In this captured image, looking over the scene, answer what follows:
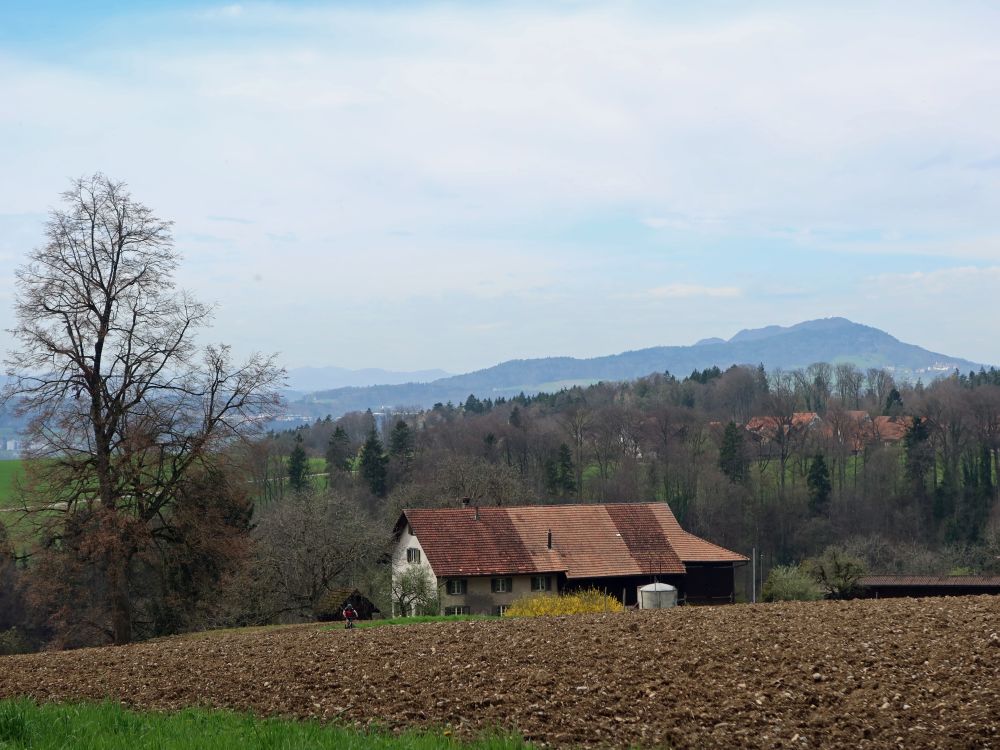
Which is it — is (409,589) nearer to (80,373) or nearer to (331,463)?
(80,373)

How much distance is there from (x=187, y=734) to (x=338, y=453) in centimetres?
10341

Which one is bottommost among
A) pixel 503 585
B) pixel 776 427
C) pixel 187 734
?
pixel 503 585

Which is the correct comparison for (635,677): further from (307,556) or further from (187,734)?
(307,556)

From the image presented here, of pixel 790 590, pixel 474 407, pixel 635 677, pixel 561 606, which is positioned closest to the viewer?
pixel 635 677

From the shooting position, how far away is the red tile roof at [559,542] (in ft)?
151

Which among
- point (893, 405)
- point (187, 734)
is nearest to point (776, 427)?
point (893, 405)

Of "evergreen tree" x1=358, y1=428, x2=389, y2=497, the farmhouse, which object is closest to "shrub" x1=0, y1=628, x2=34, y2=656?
the farmhouse

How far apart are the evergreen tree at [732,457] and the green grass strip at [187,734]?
100121 mm

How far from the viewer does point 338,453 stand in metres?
114

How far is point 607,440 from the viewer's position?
11875 centimetres

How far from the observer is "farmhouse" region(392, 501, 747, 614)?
4550cm

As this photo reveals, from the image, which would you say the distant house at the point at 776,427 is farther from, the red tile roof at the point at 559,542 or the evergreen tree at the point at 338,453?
the red tile roof at the point at 559,542

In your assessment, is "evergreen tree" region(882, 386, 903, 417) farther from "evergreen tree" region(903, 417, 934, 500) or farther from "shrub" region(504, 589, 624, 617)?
"shrub" region(504, 589, 624, 617)

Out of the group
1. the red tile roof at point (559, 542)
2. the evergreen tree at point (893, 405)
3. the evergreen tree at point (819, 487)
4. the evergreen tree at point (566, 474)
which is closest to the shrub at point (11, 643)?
the red tile roof at point (559, 542)
